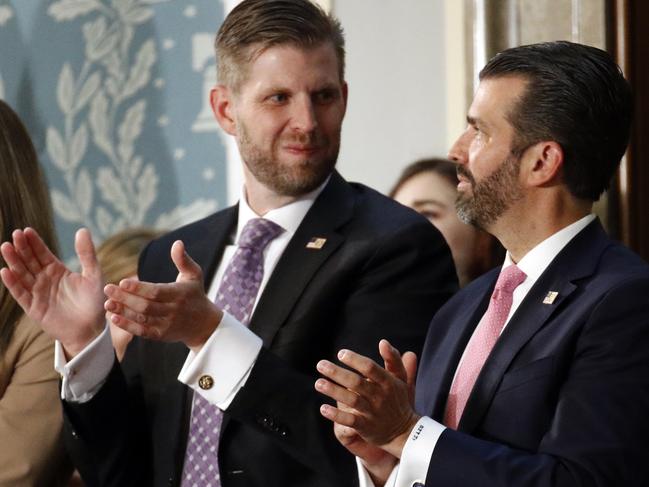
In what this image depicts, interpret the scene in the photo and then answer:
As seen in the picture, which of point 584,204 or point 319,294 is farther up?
point 584,204

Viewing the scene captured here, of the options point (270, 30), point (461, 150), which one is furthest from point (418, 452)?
point (270, 30)

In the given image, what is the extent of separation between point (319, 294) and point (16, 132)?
97 cm

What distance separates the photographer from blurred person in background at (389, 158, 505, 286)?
12.6 ft

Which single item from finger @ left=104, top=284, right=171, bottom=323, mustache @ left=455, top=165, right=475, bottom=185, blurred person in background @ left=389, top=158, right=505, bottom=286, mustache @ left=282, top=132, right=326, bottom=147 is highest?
mustache @ left=455, top=165, right=475, bottom=185

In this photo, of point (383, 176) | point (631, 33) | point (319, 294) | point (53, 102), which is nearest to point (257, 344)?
point (319, 294)

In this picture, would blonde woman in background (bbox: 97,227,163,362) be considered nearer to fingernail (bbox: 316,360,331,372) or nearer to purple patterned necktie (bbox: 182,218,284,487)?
purple patterned necktie (bbox: 182,218,284,487)

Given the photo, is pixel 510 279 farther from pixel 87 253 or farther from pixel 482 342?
pixel 87 253

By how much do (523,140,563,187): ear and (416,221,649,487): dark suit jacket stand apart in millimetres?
116

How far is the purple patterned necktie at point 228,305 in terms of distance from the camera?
2.87 meters

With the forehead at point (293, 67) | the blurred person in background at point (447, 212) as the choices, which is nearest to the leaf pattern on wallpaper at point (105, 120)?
the blurred person in background at point (447, 212)

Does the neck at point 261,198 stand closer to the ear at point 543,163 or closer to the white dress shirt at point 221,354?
the white dress shirt at point 221,354

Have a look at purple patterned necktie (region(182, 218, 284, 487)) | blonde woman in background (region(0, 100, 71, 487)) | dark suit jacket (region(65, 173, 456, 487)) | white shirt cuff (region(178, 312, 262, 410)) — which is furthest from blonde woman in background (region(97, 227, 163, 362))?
white shirt cuff (region(178, 312, 262, 410))

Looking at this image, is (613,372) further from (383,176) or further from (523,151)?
(383,176)

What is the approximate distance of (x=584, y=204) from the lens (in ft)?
8.16
